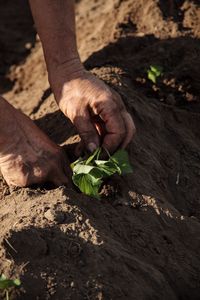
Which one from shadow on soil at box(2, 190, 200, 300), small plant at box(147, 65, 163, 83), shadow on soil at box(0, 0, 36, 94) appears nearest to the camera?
shadow on soil at box(2, 190, 200, 300)

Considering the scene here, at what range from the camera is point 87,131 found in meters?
2.86

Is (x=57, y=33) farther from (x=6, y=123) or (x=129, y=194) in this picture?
(x=129, y=194)

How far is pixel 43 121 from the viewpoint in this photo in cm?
352

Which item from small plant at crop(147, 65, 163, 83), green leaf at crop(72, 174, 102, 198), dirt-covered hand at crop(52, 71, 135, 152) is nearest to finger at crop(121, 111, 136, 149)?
dirt-covered hand at crop(52, 71, 135, 152)

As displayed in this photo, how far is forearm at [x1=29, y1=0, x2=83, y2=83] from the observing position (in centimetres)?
318

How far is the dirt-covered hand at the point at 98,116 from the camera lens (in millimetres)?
2844

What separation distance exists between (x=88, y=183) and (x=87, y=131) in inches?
11.1

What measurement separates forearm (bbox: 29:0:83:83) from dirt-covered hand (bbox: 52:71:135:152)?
24cm

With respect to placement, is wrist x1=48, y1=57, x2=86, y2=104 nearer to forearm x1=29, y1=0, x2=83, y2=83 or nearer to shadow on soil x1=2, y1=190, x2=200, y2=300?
forearm x1=29, y1=0, x2=83, y2=83

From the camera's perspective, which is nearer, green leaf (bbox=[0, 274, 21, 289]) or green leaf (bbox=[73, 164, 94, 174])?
green leaf (bbox=[0, 274, 21, 289])

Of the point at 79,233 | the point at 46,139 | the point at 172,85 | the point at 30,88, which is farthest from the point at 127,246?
the point at 30,88

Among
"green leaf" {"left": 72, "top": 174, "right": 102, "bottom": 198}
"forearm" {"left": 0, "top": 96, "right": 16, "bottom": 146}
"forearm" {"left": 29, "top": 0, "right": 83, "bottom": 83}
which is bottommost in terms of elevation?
"green leaf" {"left": 72, "top": 174, "right": 102, "bottom": 198}

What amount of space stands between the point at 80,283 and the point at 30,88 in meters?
2.57

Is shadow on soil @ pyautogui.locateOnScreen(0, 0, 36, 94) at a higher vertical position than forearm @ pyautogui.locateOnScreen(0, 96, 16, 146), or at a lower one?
lower
